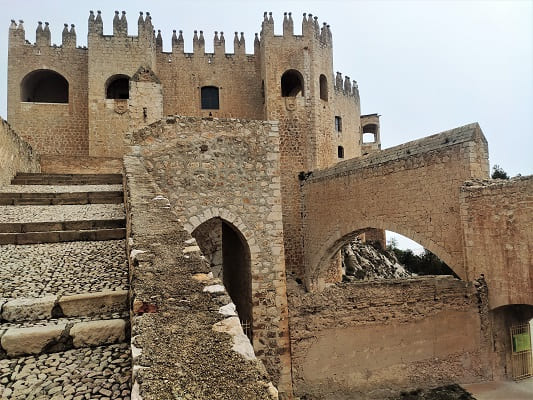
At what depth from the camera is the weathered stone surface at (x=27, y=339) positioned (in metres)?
2.51

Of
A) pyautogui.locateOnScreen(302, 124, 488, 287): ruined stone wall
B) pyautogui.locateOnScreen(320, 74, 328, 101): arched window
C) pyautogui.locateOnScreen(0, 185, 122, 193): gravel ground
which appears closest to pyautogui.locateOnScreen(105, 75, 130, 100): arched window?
pyautogui.locateOnScreen(320, 74, 328, 101): arched window

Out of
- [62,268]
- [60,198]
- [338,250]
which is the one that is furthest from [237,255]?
[338,250]

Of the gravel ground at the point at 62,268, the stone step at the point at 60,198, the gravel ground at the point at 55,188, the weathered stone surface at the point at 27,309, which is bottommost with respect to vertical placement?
the weathered stone surface at the point at 27,309

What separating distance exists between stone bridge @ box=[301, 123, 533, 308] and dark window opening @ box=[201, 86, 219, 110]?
30.0 feet

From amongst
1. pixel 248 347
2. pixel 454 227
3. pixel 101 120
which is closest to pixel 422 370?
pixel 454 227

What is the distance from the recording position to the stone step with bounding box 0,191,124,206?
689 centimetres

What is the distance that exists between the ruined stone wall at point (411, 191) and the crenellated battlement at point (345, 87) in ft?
38.4

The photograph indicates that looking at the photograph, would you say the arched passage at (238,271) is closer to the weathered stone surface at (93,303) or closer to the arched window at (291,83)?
the weathered stone surface at (93,303)

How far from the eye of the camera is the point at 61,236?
502 cm

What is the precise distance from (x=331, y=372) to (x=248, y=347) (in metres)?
6.44

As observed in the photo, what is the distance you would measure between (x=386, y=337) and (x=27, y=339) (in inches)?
288

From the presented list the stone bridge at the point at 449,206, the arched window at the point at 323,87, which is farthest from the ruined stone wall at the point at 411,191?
the arched window at the point at 323,87

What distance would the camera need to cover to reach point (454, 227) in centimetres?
933

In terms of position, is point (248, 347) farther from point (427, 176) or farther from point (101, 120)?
point (101, 120)
